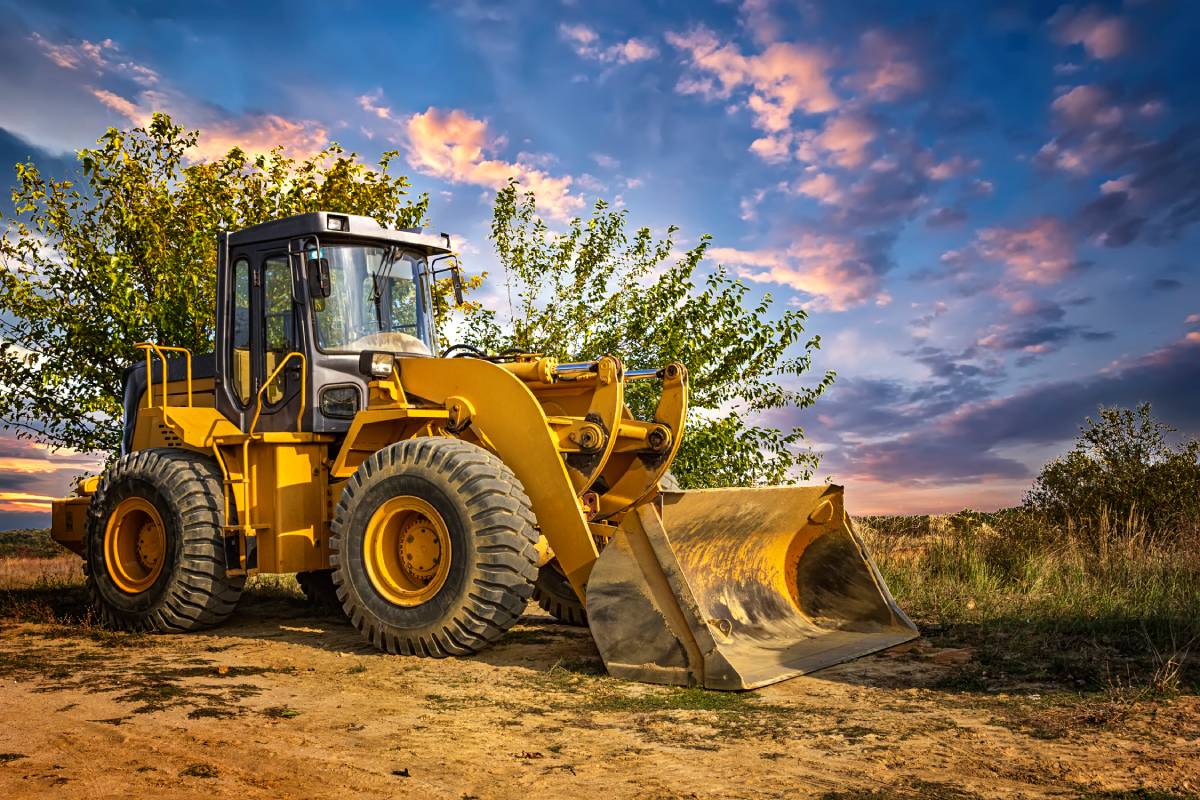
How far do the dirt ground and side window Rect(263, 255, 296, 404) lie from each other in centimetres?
275

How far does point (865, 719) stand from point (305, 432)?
539 centimetres

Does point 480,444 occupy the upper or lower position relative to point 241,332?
lower

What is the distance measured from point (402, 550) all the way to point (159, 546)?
308 centimetres

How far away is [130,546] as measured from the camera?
999 centimetres

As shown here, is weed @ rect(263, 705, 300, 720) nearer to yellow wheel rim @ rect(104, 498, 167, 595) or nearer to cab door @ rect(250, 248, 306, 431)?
cab door @ rect(250, 248, 306, 431)

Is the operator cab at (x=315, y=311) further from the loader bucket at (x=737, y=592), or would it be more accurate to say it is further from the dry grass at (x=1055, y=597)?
the dry grass at (x=1055, y=597)

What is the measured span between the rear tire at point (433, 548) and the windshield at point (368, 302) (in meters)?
1.63

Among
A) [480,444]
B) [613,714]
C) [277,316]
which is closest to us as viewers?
[613,714]

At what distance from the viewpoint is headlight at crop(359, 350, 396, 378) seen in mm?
8609

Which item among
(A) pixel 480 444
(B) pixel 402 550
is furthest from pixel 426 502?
(A) pixel 480 444

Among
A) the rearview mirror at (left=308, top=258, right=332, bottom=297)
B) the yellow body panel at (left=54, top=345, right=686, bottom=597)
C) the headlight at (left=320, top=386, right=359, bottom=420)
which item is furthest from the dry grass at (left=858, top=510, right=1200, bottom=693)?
the rearview mirror at (left=308, top=258, right=332, bottom=297)

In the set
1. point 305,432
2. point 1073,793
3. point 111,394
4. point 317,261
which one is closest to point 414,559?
point 305,432

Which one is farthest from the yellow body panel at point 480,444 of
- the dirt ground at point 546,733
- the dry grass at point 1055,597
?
the dry grass at point 1055,597

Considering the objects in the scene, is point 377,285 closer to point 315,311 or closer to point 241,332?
point 315,311
